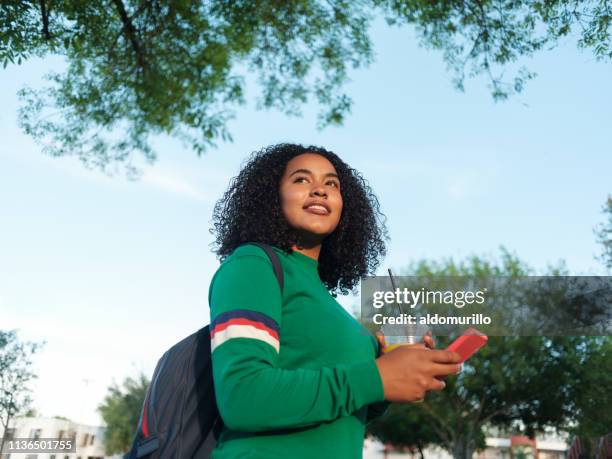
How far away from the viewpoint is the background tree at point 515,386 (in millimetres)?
27812

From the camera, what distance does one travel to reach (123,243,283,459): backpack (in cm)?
154

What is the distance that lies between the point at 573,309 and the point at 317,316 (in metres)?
25.9

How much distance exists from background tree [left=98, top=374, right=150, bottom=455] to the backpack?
187 ft

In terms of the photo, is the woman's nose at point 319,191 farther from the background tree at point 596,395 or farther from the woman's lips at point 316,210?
the background tree at point 596,395

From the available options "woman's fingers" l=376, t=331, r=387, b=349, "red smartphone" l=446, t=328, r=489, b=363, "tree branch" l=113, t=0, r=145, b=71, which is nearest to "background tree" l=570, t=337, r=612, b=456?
"tree branch" l=113, t=0, r=145, b=71

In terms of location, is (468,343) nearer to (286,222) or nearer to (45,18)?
(286,222)

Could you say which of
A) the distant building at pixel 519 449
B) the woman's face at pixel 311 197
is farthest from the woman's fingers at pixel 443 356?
the distant building at pixel 519 449

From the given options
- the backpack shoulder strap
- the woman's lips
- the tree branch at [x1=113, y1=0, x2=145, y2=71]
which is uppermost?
the tree branch at [x1=113, y1=0, x2=145, y2=71]

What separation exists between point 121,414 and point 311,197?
6653cm

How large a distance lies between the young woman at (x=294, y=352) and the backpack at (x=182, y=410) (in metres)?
0.05

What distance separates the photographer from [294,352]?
5.26ft

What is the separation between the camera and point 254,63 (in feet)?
36.3

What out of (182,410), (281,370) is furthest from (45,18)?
(281,370)

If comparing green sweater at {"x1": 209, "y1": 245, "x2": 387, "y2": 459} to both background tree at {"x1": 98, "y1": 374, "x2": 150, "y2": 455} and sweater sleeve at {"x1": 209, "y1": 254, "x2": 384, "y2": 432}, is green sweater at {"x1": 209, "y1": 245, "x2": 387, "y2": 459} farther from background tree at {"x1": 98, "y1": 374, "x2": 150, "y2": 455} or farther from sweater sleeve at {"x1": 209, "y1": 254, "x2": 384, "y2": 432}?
background tree at {"x1": 98, "y1": 374, "x2": 150, "y2": 455}
